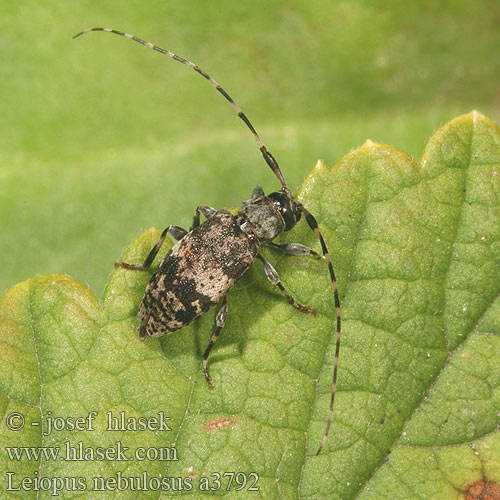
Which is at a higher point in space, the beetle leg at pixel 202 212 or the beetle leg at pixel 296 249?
the beetle leg at pixel 202 212

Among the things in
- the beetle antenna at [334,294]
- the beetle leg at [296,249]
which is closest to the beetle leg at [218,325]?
the beetle leg at [296,249]

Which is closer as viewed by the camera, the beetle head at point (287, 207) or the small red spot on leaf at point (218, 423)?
the small red spot on leaf at point (218, 423)

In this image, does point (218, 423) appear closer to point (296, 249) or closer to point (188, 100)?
point (296, 249)

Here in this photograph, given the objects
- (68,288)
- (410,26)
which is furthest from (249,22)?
(68,288)

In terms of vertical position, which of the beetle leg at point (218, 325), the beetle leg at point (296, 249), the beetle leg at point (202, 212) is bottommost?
the beetle leg at point (218, 325)

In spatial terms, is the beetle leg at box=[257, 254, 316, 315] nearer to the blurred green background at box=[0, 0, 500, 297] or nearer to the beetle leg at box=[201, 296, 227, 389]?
the beetle leg at box=[201, 296, 227, 389]

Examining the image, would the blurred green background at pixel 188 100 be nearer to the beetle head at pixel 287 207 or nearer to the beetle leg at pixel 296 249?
the beetle head at pixel 287 207
